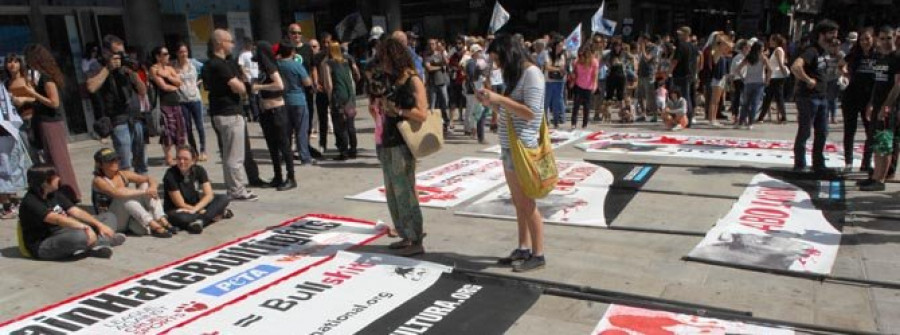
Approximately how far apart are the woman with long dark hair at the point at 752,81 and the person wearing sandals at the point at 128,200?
9.03m

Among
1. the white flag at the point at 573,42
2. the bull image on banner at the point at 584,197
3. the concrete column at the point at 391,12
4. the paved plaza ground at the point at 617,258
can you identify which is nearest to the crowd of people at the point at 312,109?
the paved plaza ground at the point at 617,258

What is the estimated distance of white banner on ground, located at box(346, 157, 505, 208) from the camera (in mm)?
6449

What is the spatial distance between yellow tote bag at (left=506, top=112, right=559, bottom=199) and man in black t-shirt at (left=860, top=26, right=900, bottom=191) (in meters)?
4.09

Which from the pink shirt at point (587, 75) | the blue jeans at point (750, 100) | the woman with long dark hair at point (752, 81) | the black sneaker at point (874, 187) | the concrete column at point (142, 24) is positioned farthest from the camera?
the concrete column at point (142, 24)

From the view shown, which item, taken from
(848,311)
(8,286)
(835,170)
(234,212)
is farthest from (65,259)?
(835,170)

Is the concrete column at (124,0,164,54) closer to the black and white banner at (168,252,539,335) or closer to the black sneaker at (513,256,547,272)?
the black and white banner at (168,252,539,335)

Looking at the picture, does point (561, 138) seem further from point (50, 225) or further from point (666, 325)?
point (50, 225)

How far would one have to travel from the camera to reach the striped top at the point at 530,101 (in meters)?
3.94

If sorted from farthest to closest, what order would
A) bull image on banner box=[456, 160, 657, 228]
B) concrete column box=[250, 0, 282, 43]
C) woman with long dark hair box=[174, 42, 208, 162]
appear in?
1. concrete column box=[250, 0, 282, 43]
2. woman with long dark hair box=[174, 42, 208, 162]
3. bull image on banner box=[456, 160, 657, 228]

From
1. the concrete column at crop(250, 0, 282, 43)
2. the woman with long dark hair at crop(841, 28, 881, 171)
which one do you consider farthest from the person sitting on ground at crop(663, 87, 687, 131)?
the concrete column at crop(250, 0, 282, 43)

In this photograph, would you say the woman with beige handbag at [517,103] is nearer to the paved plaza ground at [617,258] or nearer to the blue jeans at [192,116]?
the paved plaza ground at [617,258]

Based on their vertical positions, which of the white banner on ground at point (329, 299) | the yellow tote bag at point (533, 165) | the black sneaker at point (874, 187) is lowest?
the black sneaker at point (874, 187)

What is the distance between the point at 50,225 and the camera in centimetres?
481

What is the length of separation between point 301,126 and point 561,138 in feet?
13.5
